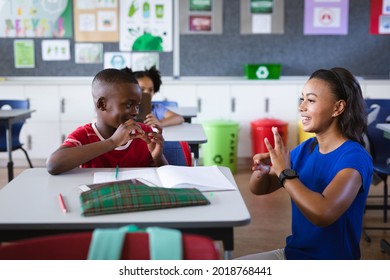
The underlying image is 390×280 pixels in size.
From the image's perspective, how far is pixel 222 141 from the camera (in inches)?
192

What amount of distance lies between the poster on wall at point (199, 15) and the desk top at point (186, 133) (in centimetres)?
218

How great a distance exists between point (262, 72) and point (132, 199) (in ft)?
13.3

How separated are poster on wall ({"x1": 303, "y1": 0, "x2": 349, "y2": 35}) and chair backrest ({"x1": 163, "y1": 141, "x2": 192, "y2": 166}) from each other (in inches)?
135

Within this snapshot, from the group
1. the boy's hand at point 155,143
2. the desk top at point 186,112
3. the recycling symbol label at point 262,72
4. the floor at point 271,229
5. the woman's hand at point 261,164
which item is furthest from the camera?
the recycling symbol label at point 262,72

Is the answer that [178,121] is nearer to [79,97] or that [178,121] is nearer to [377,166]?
[377,166]

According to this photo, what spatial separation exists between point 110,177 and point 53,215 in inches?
16.2

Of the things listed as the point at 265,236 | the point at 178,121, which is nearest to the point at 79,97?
the point at 178,121

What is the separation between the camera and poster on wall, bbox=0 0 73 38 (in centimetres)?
516

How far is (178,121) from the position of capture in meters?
3.23

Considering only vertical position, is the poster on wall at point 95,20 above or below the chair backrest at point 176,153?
above

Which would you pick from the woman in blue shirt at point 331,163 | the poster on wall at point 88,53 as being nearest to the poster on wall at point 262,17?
the poster on wall at point 88,53

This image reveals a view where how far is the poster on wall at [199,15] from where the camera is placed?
5199 mm

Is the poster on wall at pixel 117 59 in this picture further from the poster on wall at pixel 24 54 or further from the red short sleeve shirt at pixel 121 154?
the red short sleeve shirt at pixel 121 154

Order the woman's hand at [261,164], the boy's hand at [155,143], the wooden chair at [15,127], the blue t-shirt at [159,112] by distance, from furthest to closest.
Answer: the wooden chair at [15,127] → the blue t-shirt at [159,112] → the boy's hand at [155,143] → the woman's hand at [261,164]
